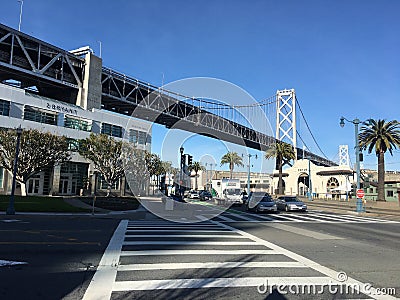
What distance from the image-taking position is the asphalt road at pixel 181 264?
6.23m

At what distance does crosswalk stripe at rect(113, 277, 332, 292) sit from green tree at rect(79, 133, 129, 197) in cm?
3505

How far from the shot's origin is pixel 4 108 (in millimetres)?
39969

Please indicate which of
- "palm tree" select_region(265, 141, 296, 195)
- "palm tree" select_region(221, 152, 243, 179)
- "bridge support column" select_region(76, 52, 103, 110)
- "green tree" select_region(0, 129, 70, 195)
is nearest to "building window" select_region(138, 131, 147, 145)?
"bridge support column" select_region(76, 52, 103, 110)

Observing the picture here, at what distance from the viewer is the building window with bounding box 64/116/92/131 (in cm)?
4744

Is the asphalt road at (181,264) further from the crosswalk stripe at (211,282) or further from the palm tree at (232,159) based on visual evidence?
the palm tree at (232,159)

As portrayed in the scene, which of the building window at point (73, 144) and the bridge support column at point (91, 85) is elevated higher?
the bridge support column at point (91, 85)

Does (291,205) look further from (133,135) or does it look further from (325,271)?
(133,135)

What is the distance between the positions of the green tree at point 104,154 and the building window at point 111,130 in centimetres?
1113

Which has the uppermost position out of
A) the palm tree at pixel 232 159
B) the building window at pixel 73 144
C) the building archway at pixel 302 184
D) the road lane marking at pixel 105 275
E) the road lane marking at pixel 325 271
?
the palm tree at pixel 232 159

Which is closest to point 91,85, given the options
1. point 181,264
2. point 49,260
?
point 49,260

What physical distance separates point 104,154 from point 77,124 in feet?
34.8

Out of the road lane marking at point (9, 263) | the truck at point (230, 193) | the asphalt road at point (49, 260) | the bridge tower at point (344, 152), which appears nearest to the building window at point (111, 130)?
the truck at point (230, 193)

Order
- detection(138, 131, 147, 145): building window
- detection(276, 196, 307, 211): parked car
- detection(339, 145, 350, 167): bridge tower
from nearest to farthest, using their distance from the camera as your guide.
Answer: detection(276, 196, 307, 211): parked car, detection(138, 131, 147, 145): building window, detection(339, 145, 350, 167): bridge tower

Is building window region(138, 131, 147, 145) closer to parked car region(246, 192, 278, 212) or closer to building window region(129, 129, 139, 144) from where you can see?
building window region(129, 129, 139, 144)
